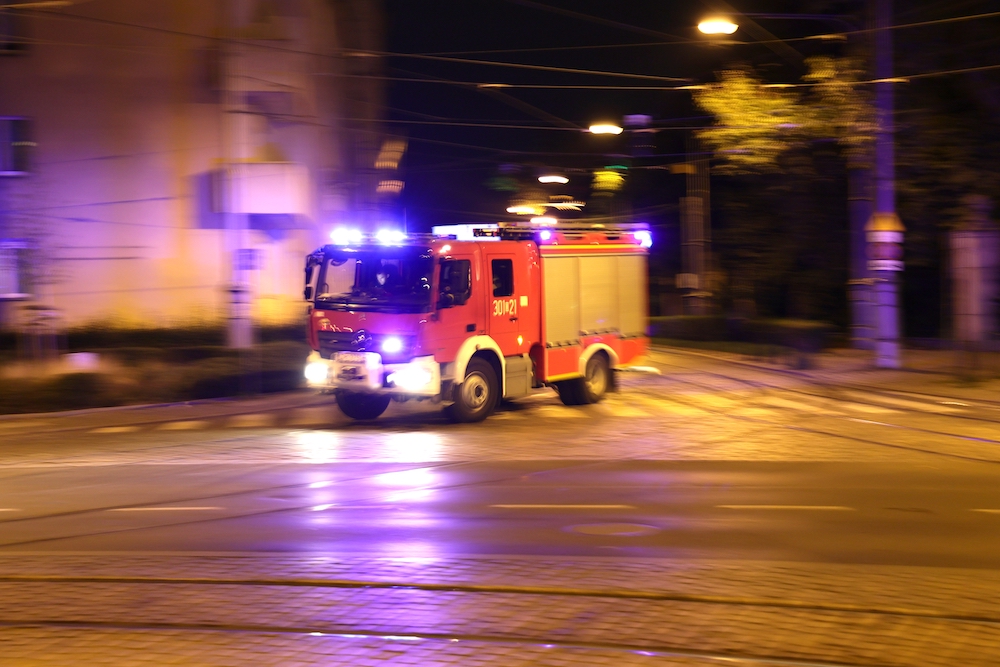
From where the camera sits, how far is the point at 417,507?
942cm

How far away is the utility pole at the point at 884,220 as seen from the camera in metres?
21.6

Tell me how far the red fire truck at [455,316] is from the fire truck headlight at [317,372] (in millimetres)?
16

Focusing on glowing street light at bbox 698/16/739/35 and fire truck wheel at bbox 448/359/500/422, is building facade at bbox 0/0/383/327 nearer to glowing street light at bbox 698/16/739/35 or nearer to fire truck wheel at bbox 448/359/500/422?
glowing street light at bbox 698/16/739/35

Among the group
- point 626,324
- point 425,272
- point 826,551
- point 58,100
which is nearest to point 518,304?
point 425,272

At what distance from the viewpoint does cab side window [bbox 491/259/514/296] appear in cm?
1600

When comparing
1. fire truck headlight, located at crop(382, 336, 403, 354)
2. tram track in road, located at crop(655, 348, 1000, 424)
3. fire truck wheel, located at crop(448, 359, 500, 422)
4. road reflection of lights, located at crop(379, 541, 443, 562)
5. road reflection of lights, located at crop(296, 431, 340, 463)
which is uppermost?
fire truck headlight, located at crop(382, 336, 403, 354)

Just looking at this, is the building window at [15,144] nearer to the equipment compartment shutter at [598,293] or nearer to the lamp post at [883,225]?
the equipment compartment shutter at [598,293]

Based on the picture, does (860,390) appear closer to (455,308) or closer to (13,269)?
(455,308)

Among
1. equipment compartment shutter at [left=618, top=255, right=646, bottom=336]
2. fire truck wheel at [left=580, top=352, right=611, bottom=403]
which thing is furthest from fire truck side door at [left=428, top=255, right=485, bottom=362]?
equipment compartment shutter at [left=618, top=255, right=646, bottom=336]

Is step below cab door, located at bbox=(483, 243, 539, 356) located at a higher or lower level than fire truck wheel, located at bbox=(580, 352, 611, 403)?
higher

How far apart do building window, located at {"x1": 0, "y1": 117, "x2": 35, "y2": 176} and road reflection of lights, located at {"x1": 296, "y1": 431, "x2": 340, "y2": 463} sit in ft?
52.6

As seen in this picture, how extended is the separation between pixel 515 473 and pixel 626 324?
821cm

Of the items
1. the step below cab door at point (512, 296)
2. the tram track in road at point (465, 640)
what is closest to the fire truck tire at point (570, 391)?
the step below cab door at point (512, 296)

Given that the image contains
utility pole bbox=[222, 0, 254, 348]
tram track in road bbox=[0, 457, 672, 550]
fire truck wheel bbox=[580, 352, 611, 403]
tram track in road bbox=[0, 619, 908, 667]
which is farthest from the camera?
utility pole bbox=[222, 0, 254, 348]
